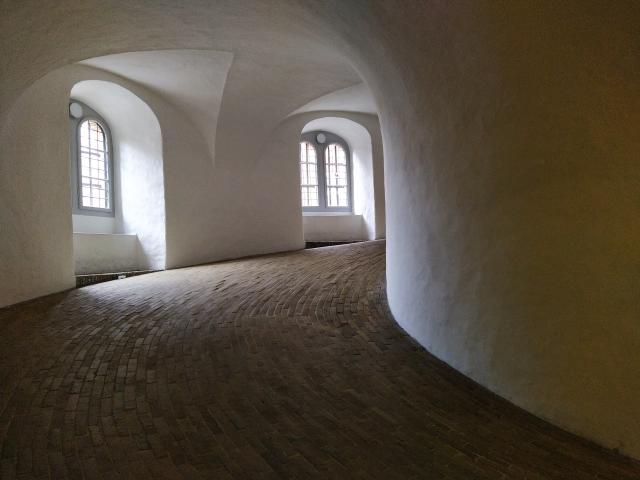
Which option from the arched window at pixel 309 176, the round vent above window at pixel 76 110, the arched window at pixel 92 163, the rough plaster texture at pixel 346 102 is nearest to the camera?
the round vent above window at pixel 76 110

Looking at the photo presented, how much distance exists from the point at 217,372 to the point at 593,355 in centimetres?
270

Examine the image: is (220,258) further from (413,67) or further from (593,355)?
(593,355)

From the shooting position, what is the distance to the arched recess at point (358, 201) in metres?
15.7

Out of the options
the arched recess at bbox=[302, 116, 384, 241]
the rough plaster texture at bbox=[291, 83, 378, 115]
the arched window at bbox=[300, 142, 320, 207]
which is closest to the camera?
the rough plaster texture at bbox=[291, 83, 378, 115]

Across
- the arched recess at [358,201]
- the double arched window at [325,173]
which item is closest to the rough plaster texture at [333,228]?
the arched recess at [358,201]

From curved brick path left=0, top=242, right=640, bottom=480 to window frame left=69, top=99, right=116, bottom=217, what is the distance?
602 cm

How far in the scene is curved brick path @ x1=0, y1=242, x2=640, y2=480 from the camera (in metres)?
2.51

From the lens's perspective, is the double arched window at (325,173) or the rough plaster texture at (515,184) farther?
the double arched window at (325,173)

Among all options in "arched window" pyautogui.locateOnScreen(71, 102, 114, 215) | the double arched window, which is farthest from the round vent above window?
the double arched window

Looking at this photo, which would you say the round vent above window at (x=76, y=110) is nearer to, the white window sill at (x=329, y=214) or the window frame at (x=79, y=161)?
the window frame at (x=79, y=161)

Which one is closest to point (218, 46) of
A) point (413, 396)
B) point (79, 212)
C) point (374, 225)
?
point (79, 212)

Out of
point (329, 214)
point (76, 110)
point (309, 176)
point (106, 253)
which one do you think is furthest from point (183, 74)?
point (329, 214)

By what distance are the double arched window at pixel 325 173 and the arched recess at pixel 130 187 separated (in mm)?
6153

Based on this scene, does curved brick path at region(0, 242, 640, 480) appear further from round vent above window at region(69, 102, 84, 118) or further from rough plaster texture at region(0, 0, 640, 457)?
round vent above window at region(69, 102, 84, 118)
